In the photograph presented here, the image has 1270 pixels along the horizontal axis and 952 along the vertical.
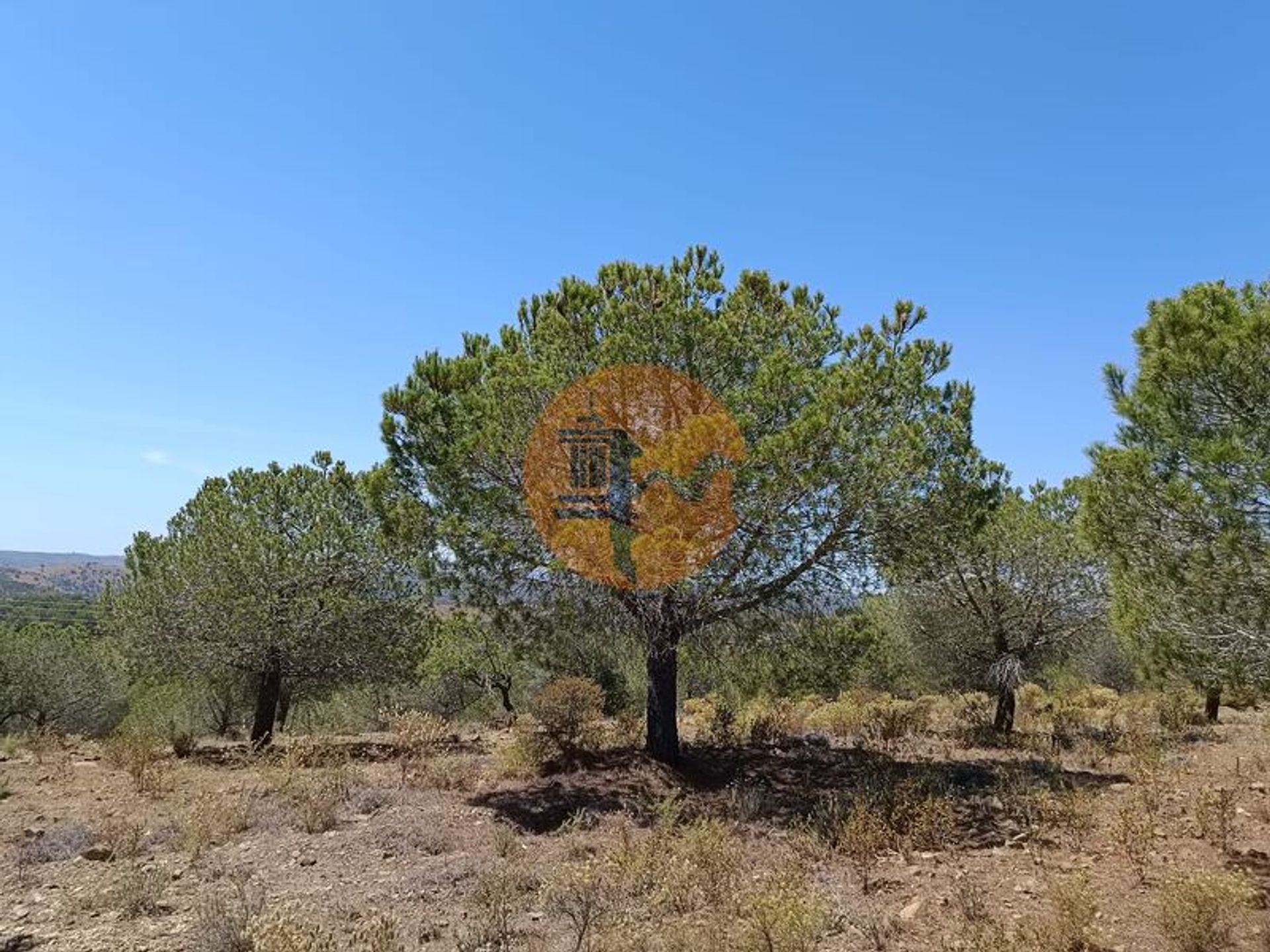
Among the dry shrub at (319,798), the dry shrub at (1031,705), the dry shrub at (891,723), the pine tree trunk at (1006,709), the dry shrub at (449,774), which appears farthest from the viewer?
the dry shrub at (1031,705)

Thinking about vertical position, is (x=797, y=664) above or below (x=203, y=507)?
below

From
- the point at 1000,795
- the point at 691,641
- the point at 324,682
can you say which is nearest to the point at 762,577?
the point at 691,641

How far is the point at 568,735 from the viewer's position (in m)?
12.3

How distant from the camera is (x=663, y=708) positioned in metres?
11.4

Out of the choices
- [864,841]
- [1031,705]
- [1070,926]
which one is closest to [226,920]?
[864,841]

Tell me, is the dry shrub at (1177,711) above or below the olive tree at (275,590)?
below

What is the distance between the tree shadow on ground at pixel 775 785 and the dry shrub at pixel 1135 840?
1035 mm

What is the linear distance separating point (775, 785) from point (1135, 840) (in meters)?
4.57

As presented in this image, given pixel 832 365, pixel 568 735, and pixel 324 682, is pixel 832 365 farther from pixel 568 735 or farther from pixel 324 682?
pixel 324 682

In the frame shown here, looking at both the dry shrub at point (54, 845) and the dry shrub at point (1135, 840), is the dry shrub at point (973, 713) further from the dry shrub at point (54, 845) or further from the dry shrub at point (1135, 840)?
the dry shrub at point (54, 845)

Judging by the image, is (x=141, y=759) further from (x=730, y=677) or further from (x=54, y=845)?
(x=730, y=677)

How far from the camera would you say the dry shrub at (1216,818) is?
288 inches

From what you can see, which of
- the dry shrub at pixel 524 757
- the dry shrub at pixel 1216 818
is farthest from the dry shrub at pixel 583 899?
the dry shrub at pixel 1216 818

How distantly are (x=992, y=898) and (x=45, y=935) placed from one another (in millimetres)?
7354
